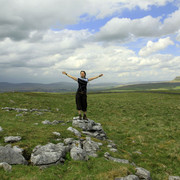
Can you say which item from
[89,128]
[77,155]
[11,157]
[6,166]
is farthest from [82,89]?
[6,166]

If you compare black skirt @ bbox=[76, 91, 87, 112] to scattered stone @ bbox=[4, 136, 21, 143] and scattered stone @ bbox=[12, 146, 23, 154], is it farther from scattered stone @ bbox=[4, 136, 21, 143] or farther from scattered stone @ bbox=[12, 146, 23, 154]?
scattered stone @ bbox=[12, 146, 23, 154]

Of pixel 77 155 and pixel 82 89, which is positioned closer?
pixel 77 155

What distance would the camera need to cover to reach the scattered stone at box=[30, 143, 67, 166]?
7528 mm

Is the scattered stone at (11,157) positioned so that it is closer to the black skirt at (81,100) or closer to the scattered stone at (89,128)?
the scattered stone at (89,128)

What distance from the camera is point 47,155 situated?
784 cm

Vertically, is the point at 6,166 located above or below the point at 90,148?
above

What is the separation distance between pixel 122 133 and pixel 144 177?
1092 centimetres

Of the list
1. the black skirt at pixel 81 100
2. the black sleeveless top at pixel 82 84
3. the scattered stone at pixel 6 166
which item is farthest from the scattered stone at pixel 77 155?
the black sleeveless top at pixel 82 84

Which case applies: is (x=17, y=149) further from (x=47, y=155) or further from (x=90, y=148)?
(x=90, y=148)

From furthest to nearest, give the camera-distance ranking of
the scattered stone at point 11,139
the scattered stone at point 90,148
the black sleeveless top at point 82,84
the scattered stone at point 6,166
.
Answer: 1. the black sleeveless top at point 82,84
2. the scattered stone at point 11,139
3. the scattered stone at point 90,148
4. the scattered stone at point 6,166

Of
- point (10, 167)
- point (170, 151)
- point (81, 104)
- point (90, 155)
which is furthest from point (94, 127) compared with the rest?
point (10, 167)

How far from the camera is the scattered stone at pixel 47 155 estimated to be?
7.53 meters

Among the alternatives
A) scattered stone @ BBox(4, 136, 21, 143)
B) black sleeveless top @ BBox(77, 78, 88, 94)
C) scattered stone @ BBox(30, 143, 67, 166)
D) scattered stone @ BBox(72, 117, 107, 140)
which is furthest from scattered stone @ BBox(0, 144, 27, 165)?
black sleeveless top @ BBox(77, 78, 88, 94)

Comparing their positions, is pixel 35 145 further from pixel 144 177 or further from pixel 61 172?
pixel 144 177
